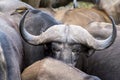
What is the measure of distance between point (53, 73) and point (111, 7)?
254 inches

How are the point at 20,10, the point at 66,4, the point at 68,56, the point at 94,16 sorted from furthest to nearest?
the point at 66,4 < the point at 94,16 < the point at 20,10 < the point at 68,56

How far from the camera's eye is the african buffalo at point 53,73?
4766 millimetres

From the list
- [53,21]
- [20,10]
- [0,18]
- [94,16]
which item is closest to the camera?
[0,18]

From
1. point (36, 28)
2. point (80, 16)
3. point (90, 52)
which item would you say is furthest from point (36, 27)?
point (80, 16)

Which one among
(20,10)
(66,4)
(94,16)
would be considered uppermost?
(20,10)

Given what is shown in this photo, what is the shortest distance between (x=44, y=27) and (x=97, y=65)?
833mm

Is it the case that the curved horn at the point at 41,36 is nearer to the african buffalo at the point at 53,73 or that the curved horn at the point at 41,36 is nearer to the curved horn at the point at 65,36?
the curved horn at the point at 65,36

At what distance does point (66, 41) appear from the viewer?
6273 millimetres

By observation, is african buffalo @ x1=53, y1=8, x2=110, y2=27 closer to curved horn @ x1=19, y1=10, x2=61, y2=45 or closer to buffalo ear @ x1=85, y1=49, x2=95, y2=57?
buffalo ear @ x1=85, y1=49, x2=95, y2=57

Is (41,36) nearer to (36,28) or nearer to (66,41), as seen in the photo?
(66,41)

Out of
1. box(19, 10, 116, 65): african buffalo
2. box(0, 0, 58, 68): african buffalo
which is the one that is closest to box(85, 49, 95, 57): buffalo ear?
box(19, 10, 116, 65): african buffalo

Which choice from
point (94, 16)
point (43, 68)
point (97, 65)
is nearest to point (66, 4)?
point (94, 16)

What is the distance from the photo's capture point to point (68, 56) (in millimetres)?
6109

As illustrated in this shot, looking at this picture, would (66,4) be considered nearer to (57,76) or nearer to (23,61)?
(23,61)
